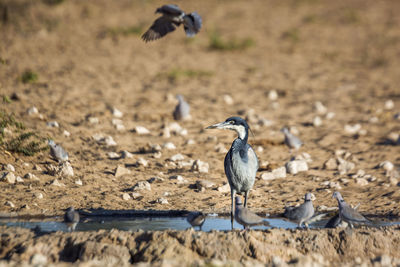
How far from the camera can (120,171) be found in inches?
328

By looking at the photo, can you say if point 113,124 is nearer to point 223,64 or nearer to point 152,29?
point 152,29

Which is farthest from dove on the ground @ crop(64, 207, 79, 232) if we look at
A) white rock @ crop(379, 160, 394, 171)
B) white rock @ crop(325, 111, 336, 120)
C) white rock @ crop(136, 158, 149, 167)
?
white rock @ crop(325, 111, 336, 120)

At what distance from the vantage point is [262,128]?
11.2 metres

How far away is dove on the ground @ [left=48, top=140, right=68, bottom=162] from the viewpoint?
27.0 feet

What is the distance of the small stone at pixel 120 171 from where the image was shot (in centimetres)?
830

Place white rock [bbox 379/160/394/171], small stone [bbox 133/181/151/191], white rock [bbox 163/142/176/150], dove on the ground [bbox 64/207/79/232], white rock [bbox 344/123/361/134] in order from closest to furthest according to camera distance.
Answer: dove on the ground [bbox 64/207/79/232] < small stone [bbox 133/181/151/191] < white rock [bbox 379/160/394/171] < white rock [bbox 163/142/176/150] < white rock [bbox 344/123/361/134]

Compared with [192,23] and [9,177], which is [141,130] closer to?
[192,23]

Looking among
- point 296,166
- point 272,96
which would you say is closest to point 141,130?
point 296,166

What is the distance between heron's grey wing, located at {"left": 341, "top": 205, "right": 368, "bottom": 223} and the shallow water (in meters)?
0.83

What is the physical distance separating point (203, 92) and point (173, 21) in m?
4.88

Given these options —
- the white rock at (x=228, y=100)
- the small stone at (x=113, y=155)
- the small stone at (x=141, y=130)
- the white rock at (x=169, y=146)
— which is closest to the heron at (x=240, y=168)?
the small stone at (x=113, y=155)

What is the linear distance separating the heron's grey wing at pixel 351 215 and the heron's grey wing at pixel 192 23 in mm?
3367

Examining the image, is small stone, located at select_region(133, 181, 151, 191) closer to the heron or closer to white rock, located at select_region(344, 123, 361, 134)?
the heron

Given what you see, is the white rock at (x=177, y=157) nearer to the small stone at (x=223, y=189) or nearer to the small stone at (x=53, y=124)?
the small stone at (x=223, y=189)
